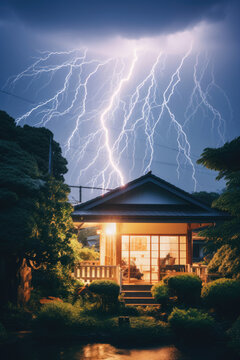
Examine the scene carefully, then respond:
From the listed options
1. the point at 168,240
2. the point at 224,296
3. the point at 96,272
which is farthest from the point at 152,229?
the point at 224,296

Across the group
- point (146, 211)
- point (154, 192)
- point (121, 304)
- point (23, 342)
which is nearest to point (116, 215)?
point (146, 211)

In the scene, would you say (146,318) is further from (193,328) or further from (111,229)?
(111,229)

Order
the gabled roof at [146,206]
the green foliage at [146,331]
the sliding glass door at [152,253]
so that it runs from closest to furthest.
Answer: the green foliage at [146,331] → the gabled roof at [146,206] → the sliding glass door at [152,253]

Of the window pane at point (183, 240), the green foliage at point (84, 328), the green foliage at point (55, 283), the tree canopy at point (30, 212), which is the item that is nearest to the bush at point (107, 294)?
the green foliage at point (84, 328)

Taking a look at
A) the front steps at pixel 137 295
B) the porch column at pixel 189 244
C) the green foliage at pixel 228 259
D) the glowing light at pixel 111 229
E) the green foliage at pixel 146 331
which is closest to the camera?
the green foliage at pixel 146 331

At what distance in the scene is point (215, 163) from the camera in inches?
539

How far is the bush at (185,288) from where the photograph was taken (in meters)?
12.6

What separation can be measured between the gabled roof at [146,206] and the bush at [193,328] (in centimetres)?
584

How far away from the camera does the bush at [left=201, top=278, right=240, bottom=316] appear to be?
1166 cm

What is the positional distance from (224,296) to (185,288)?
146cm

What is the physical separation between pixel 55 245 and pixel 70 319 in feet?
8.43

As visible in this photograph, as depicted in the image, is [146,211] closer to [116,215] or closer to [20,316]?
[116,215]

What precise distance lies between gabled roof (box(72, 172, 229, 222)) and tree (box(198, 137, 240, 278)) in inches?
111

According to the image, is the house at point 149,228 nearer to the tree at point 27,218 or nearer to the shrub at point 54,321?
the tree at point 27,218
